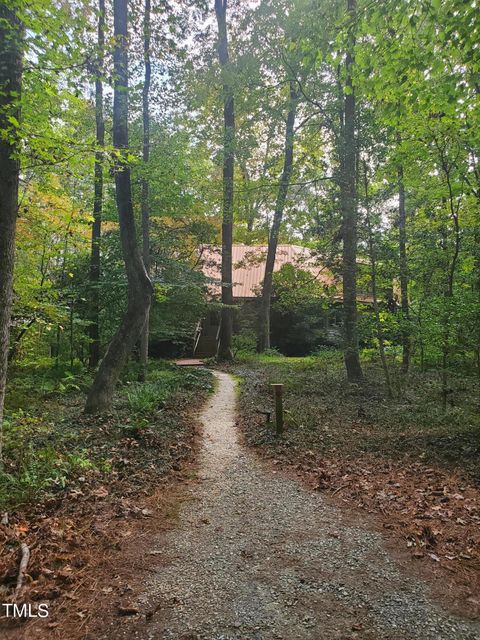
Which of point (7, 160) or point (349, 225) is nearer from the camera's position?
point (7, 160)

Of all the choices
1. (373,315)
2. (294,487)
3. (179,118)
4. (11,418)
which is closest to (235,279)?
(179,118)

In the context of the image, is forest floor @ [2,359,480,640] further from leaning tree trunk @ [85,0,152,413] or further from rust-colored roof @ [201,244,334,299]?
rust-colored roof @ [201,244,334,299]

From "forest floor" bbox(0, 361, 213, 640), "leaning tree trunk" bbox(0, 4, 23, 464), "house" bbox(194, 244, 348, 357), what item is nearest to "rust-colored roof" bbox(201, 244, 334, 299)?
"house" bbox(194, 244, 348, 357)

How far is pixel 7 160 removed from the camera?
4.52 m

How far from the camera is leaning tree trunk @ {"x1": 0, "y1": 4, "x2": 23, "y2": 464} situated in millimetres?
4457

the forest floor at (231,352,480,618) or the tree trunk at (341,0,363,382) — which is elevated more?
the tree trunk at (341,0,363,382)

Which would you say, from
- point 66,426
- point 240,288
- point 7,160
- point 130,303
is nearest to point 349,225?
point 130,303

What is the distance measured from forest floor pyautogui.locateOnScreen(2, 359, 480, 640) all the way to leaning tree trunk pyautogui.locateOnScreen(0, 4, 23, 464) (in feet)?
7.05

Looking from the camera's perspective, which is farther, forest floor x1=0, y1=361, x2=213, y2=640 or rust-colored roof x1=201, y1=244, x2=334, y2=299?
rust-colored roof x1=201, y1=244, x2=334, y2=299

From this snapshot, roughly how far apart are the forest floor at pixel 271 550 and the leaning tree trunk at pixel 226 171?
10568mm

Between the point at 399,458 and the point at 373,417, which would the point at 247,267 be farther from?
the point at 399,458

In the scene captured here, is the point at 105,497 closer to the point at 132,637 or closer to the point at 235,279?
the point at 132,637

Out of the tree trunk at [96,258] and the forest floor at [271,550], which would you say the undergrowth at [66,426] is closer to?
the forest floor at [271,550]

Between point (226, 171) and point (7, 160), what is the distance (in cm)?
1323
